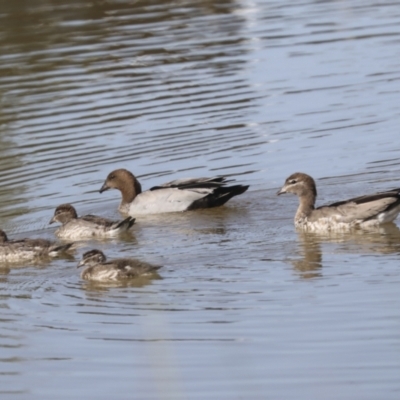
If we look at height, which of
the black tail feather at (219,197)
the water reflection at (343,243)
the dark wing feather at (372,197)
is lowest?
the water reflection at (343,243)

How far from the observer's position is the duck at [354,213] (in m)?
12.9

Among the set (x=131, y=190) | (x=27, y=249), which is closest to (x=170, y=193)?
(x=131, y=190)

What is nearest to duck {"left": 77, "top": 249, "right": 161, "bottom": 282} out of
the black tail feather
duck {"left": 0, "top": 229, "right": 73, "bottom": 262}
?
duck {"left": 0, "top": 229, "right": 73, "bottom": 262}

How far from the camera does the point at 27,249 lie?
13.0 meters

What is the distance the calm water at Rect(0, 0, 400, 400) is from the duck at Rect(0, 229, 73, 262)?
0.62ft

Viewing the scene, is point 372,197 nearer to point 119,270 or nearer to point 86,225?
point 119,270

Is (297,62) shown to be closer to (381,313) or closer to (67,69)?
(67,69)

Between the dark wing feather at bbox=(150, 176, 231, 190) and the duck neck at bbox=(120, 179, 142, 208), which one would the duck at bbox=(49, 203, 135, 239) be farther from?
the duck neck at bbox=(120, 179, 142, 208)

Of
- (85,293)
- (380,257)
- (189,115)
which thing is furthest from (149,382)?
(189,115)

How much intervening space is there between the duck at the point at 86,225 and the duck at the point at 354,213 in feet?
5.98

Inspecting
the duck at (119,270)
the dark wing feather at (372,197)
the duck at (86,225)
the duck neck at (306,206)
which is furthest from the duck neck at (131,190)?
the duck at (119,270)

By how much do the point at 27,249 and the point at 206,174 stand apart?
3391mm

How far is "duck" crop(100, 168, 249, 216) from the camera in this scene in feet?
47.6

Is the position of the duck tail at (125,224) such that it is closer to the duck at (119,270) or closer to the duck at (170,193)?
the duck at (170,193)
